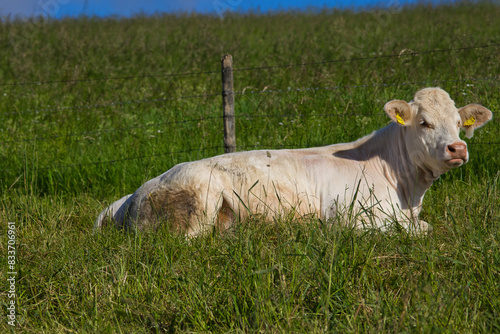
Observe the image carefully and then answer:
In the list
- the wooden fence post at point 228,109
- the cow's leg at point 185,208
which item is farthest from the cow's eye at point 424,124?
the wooden fence post at point 228,109

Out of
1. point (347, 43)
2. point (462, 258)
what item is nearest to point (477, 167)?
point (462, 258)

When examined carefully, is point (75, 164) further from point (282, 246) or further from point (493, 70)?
point (493, 70)

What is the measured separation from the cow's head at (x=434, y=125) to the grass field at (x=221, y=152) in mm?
367

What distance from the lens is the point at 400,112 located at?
4.31 meters

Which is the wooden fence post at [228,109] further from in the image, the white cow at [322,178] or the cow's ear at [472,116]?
the cow's ear at [472,116]

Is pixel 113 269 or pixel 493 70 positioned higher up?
pixel 493 70

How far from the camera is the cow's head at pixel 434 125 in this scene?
3.96 m

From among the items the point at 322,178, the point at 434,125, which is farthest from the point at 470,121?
the point at 322,178

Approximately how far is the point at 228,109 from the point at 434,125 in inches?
103

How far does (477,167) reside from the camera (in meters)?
5.72

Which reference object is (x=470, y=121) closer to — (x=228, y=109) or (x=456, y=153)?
(x=456, y=153)

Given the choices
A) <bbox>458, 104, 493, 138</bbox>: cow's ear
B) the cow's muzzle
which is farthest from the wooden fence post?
the cow's muzzle

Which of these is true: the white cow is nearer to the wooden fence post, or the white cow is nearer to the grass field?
the grass field

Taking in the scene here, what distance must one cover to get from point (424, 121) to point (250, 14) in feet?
51.3
